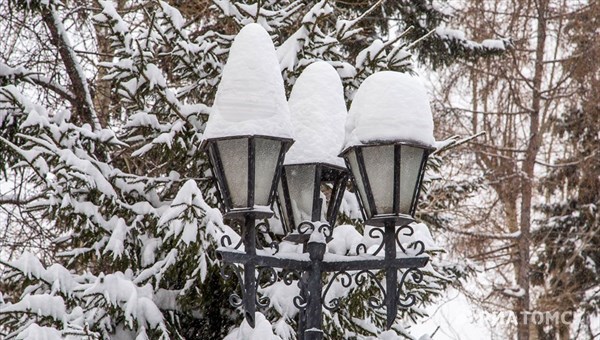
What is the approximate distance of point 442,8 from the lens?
1035 cm

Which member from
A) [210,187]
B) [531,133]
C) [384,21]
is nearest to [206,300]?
[210,187]

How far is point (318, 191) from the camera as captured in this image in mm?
3076

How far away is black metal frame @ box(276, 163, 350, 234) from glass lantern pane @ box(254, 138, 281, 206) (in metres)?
0.37

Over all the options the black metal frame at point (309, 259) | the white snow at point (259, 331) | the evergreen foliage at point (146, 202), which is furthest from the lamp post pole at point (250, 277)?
the evergreen foliage at point (146, 202)

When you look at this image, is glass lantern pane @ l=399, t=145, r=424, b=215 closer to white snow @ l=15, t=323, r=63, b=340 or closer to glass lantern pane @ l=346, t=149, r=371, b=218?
glass lantern pane @ l=346, t=149, r=371, b=218

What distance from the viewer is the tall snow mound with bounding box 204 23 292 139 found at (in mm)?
2693

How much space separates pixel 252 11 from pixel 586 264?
10.6m

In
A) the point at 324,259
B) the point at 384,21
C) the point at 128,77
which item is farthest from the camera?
the point at 384,21

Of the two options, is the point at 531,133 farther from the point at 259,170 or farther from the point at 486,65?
the point at 259,170

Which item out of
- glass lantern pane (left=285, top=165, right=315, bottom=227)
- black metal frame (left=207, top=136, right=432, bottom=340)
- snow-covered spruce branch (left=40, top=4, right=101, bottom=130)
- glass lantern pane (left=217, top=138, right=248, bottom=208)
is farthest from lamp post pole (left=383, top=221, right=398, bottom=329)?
snow-covered spruce branch (left=40, top=4, right=101, bottom=130)

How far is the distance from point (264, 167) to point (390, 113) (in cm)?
50

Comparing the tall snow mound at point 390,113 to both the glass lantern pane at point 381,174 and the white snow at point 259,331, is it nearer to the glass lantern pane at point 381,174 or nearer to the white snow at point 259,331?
the glass lantern pane at point 381,174

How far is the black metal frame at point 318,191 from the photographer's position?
307cm

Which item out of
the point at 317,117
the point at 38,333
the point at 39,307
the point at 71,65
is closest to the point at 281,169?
the point at 317,117
